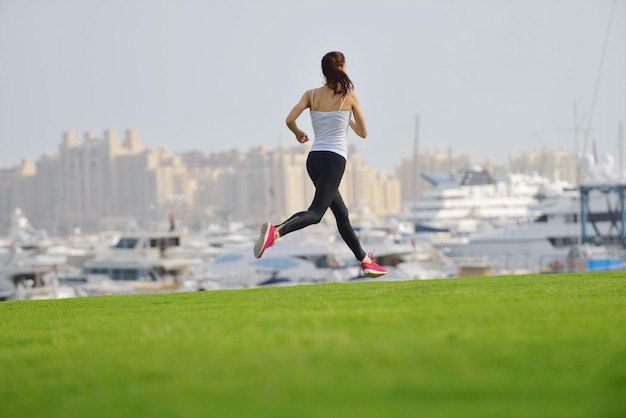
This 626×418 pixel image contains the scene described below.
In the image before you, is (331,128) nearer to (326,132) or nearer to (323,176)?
(326,132)

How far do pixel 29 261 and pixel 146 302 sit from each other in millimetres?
45799

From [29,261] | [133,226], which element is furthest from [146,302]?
[133,226]

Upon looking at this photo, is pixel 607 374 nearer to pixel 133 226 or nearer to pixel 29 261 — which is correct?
pixel 29 261

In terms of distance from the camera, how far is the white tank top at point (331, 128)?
25.2ft

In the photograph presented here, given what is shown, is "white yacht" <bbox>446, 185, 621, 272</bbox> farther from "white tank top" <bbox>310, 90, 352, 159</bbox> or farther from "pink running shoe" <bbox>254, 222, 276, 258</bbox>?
"pink running shoe" <bbox>254, 222, 276, 258</bbox>

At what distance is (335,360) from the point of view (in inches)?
154

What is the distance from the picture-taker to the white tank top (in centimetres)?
768

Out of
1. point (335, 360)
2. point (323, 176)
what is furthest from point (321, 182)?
point (335, 360)

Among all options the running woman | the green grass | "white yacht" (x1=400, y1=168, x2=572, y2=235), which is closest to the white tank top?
the running woman

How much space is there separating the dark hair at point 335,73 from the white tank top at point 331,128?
65 mm

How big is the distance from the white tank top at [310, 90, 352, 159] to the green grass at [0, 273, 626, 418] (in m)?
1.49

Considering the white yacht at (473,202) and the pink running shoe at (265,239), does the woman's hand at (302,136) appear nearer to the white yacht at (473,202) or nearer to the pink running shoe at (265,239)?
the pink running shoe at (265,239)

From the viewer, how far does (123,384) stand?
379 centimetres

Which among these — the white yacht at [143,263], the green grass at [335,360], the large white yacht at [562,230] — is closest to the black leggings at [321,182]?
the green grass at [335,360]
